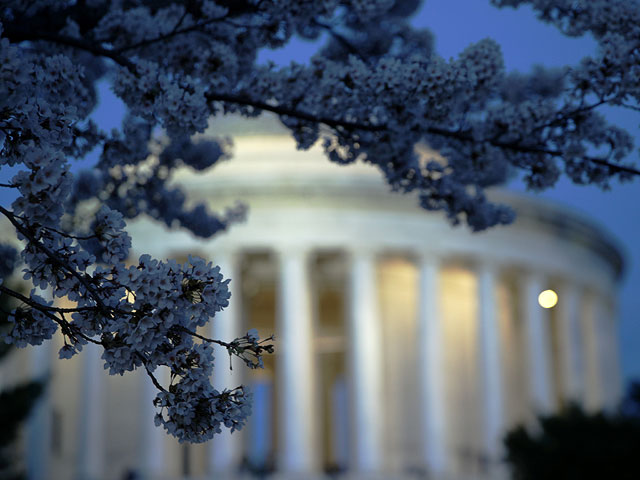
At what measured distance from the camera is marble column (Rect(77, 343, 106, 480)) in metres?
78.9

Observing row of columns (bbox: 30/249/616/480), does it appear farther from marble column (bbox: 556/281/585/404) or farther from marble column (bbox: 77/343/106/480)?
marble column (bbox: 556/281/585/404)

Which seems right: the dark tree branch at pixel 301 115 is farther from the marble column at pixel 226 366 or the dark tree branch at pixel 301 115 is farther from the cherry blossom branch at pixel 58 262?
the marble column at pixel 226 366

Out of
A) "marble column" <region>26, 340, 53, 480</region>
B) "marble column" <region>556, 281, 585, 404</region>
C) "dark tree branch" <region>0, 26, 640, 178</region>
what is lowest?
"dark tree branch" <region>0, 26, 640, 178</region>

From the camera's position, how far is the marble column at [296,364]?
249 ft

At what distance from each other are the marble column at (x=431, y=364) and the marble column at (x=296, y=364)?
28.0 feet

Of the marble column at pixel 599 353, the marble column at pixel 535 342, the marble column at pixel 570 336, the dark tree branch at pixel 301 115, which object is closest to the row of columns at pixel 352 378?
the marble column at pixel 535 342

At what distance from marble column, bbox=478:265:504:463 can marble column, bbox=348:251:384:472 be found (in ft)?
27.9

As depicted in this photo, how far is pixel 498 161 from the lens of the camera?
19.6m

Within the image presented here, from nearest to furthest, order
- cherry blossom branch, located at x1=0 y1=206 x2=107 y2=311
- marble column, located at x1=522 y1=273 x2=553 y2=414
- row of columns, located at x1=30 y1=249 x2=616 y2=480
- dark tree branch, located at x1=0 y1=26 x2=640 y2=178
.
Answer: cherry blossom branch, located at x1=0 y1=206 x2=107 y2=311 < dark tree branch, located at x1=0 y1=26 x2=640 y2=178 < row of columns, located at x1=30 y1=249 x2=616 y2=480 < marble column, located at x1=522 y1=273 x2=553 y2=414

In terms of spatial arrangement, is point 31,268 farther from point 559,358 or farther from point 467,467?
point 559,358

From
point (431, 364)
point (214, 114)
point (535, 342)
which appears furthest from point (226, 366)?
point (214, 114)

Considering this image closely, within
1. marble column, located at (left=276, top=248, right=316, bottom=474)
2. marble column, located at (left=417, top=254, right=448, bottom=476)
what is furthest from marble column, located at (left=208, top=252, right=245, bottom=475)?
marble column, located at (left=417, top=254, right=448, bottom=476)

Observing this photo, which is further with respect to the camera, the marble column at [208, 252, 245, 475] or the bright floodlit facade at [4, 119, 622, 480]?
the bright floodlit facade at [4, 119, 622, 480]

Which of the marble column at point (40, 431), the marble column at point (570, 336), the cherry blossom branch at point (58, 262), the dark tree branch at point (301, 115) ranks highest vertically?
the marble column at point (570, 336)
